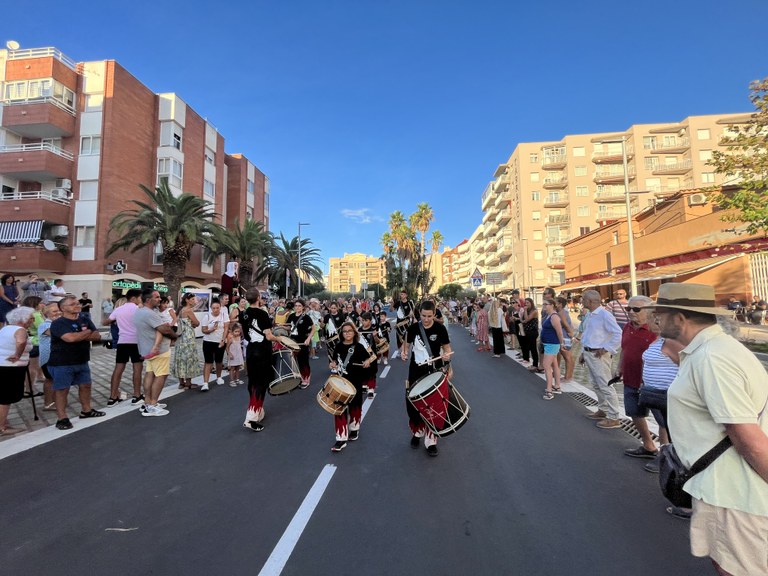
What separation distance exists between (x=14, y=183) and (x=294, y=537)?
35.5 metres

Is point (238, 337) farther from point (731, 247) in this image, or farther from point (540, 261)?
point (540, 261)

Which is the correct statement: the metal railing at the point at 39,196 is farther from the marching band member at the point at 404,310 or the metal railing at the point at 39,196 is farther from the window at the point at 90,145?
the marching band member at the point at 404,310

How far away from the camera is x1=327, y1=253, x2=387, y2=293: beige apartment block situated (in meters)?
185

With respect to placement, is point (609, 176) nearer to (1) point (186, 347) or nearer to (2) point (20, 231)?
(1) point (186, 347)

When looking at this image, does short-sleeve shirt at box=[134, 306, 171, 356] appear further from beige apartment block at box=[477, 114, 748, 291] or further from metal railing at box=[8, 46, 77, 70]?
beige apartment block at box=[477, 114, 748, 291]

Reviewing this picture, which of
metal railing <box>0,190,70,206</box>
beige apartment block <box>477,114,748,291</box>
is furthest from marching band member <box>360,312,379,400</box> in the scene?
beige apartment block <box>477,114,748,291</box>

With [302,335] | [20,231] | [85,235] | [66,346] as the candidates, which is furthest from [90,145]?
[66,346]

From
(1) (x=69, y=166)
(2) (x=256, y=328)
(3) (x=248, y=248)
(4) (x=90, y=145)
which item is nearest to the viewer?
(2) (x=256, y=328)

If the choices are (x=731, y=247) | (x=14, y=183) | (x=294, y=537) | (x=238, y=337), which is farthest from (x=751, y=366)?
(x=14, y=183)

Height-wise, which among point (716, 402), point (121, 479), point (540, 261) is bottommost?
point (121, 479)

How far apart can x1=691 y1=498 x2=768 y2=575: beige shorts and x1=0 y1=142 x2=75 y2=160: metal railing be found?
115 feet

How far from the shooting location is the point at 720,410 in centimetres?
169

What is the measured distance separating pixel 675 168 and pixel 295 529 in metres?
63.1

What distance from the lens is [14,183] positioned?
86.6ft
